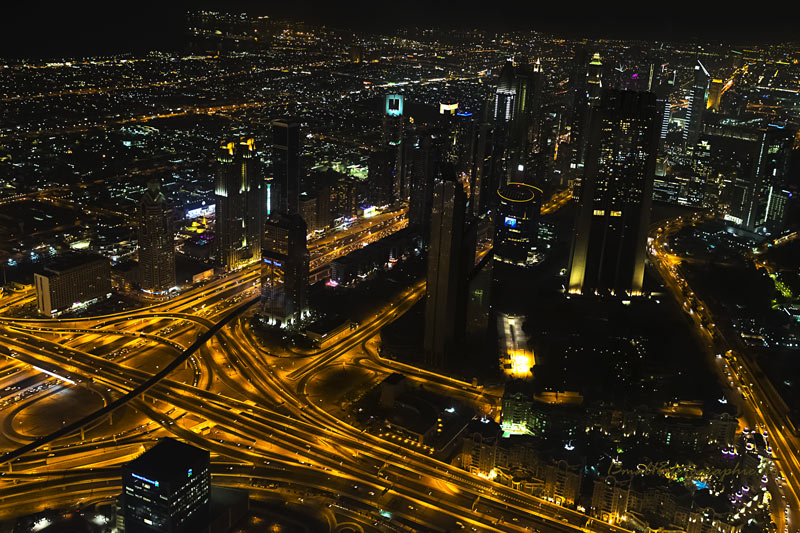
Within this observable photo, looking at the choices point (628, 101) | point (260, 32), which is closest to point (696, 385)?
point (628, 101)

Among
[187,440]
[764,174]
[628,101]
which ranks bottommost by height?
[187,440]

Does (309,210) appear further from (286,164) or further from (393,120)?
(393,120)

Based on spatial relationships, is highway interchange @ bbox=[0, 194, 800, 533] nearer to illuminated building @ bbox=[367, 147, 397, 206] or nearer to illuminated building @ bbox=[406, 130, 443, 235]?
illuminated building @ bbox=[406, 130, 443, 235]

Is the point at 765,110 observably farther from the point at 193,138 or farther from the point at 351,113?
the point at 193,138

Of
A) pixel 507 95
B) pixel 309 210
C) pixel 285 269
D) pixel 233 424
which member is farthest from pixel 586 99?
pixel 233 424

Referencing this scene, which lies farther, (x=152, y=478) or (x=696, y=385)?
(x=696, y=385)

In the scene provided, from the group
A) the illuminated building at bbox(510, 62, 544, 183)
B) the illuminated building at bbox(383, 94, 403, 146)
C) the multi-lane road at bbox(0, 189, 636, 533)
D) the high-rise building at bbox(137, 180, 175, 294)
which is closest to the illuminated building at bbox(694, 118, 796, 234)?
the illuminated building at bbox(510, 62, 544, 183)

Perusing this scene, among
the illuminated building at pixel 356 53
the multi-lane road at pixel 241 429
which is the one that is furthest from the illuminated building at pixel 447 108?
the multi-lane road at pixel 241 429
